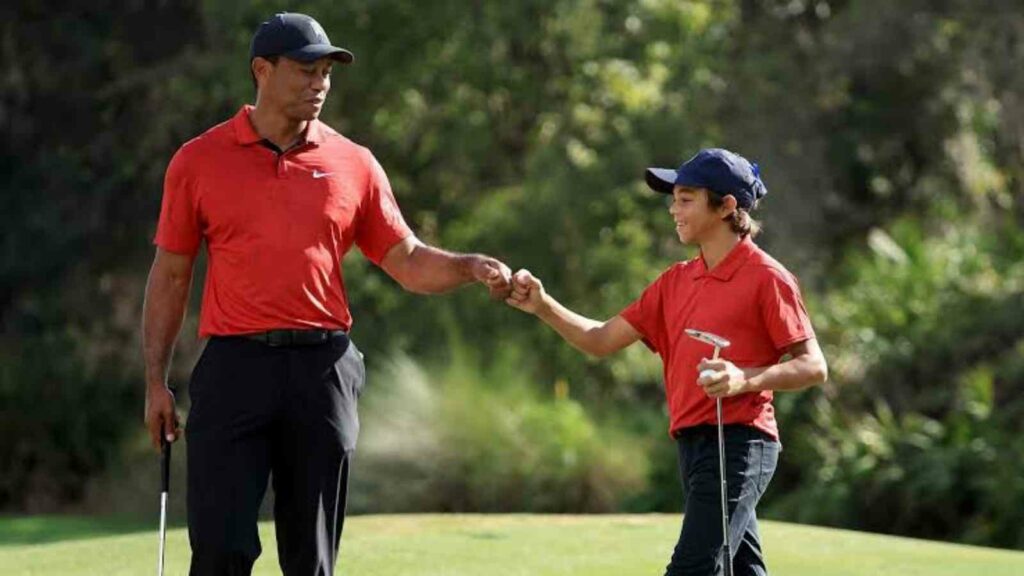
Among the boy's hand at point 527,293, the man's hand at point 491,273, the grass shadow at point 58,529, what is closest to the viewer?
the man's hand at point 491,273

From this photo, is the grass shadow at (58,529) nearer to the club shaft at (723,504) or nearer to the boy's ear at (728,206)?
the boy's ear at (728,206)

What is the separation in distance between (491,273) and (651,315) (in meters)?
0.52

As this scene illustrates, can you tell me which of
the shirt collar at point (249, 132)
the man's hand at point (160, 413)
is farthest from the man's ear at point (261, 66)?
the man's hand at point (160, 413)

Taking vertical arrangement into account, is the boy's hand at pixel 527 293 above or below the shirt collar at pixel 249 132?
below

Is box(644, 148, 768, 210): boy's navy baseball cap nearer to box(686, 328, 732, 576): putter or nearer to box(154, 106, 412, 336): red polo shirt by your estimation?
box(686, 328, 732, 576): putter

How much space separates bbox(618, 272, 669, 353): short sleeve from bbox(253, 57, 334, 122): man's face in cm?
119

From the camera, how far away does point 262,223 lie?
638 centimetres

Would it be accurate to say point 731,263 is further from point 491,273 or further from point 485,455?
point 485,455

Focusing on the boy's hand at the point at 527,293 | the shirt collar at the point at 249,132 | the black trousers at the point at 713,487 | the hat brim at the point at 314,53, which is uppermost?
the hat brim at the point at 314,53

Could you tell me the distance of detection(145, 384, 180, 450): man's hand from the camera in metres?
6.52

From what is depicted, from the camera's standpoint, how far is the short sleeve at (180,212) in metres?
6.45

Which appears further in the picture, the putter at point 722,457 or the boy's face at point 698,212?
the boy's face at point 698,212

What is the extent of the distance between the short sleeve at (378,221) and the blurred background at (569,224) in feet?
29.8

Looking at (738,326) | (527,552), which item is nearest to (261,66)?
(738,326)
